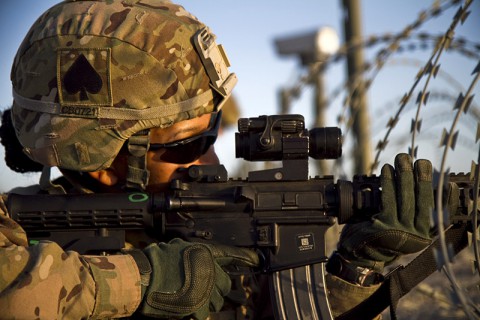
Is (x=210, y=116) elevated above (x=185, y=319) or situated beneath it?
elevated above

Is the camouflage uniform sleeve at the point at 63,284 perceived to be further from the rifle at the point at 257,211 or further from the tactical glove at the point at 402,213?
the tactical glove at the point at 402,213

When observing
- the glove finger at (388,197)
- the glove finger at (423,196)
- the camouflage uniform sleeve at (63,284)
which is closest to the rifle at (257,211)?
the glove finger at (388,197)

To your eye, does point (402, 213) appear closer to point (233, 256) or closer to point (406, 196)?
point (406, 196)

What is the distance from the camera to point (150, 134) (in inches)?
138

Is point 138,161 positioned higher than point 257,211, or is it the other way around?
point 138,161

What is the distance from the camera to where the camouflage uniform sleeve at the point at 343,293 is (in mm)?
3314

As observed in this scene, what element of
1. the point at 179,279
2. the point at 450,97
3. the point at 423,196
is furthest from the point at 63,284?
the point at 450,97

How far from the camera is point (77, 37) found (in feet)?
11.3

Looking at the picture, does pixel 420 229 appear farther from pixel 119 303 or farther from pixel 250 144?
pixel 119 303

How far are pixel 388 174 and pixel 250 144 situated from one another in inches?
23.0

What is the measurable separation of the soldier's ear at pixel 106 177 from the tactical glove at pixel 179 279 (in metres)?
0.67

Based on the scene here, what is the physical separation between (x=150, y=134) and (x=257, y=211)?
0.62 m

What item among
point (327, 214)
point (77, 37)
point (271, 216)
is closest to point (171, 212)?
point (271, 216)

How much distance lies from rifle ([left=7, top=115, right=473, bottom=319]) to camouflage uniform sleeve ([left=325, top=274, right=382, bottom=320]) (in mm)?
88
